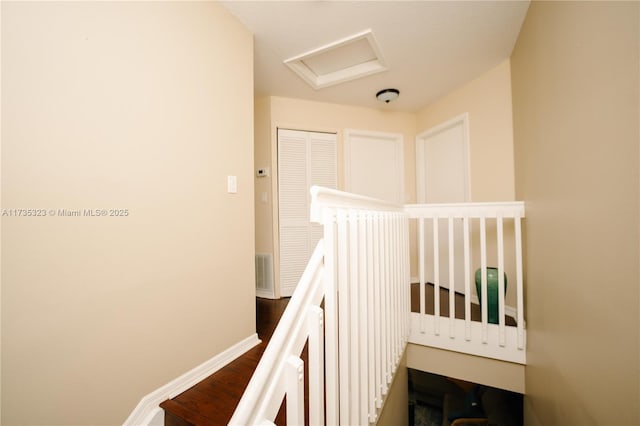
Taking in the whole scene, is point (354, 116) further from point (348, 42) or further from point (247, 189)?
point (247, 189)

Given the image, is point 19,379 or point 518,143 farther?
point 518,143

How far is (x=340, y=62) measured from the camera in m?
2.30

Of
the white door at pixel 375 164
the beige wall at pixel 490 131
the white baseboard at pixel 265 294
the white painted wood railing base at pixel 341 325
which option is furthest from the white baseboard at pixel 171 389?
the beige wall at pixel 490 131

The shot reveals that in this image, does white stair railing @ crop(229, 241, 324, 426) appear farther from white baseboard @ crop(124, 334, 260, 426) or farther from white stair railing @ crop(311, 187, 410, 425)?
white baseboard @ crop(124, 334, 260, 426)

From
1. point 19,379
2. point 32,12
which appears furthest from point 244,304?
point 32,12

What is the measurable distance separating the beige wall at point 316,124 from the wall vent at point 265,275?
76mm

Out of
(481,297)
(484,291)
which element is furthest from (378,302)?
(481,297)

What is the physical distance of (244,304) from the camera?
1642 mm

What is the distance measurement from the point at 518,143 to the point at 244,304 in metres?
2.39

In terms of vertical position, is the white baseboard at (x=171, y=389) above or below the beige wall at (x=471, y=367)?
above

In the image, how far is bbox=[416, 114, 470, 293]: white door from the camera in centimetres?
266

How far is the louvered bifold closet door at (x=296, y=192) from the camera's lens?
283 cm

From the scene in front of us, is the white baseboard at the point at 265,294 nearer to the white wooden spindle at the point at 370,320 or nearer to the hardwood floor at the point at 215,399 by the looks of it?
the hardwood floor at the point at 215,399

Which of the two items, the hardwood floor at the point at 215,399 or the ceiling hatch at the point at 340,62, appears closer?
the hardwood floor at the point at 215,399
